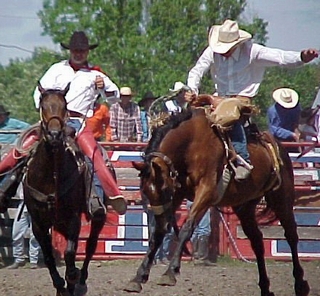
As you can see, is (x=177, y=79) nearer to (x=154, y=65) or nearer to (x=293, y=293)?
(x=154, y=65)

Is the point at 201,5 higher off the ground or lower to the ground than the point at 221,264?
higher

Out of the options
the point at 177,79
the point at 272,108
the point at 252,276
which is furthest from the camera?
the point at 177,79

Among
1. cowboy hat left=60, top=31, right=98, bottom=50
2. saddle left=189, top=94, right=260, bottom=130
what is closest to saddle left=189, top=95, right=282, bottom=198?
saddle left=189, top=94, right=260, bottom=130

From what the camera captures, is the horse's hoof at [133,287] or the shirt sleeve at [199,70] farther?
the shirt sleeve at [199,70]

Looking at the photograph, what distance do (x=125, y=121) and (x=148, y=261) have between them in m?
5.92

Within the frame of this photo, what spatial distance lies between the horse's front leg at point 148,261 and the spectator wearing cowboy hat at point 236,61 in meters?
1.34

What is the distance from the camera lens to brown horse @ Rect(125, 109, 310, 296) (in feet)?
28.9

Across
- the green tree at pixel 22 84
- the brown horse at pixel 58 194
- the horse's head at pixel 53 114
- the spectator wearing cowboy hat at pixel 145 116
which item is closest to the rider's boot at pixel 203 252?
the spectator wearing cowboy hat at pixel 145 116

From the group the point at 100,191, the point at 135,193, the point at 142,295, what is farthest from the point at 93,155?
the point at 135,193

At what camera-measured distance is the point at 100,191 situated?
1004 cm

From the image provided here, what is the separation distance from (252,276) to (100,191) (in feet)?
8.70

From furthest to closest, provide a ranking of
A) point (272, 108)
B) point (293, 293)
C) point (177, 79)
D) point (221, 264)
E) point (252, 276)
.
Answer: point (177, 79), point (272, 108), point (221, 264), point (252, 276), point (293, 293)

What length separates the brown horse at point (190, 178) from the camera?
882 centimetres

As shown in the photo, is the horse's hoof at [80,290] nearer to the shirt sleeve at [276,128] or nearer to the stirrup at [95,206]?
the stirrup at [95,206]
